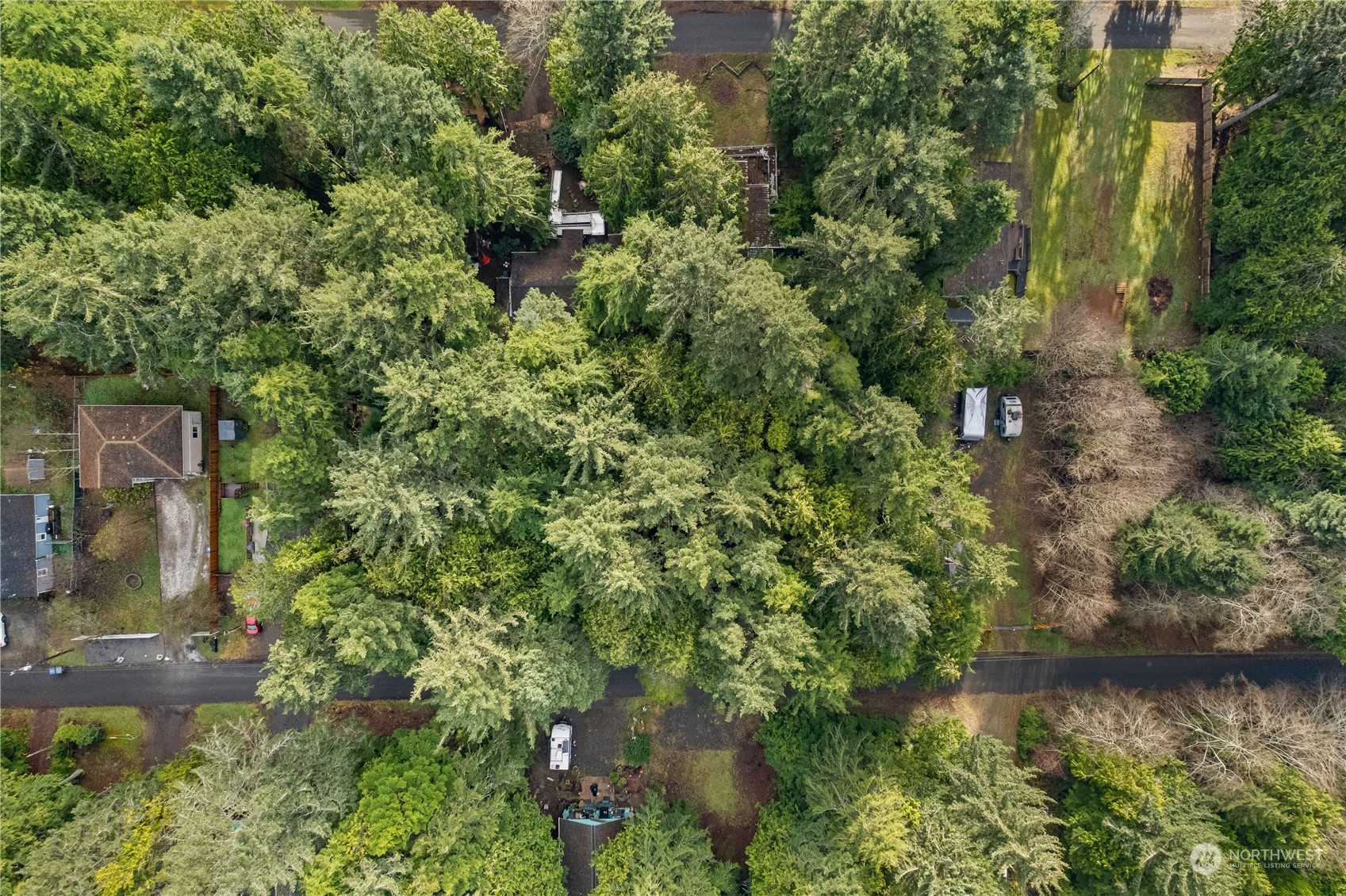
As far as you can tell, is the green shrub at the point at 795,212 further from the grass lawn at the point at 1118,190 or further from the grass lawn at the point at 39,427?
the grass lawn at the point at 39,427

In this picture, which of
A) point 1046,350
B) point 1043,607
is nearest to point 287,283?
point 1046,350

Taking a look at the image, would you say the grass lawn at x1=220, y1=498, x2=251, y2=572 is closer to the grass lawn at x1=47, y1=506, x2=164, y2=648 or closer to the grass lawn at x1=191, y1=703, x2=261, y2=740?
the grass lawn at x1=47, y1=506, x2=164, y2=648

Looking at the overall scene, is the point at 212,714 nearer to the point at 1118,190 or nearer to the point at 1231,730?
the point at 1231,730

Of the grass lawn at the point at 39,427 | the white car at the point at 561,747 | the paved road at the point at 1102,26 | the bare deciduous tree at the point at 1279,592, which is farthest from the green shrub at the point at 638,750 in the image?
the paved road at the point at 1102,26

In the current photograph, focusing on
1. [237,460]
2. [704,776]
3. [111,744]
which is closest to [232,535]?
[237,460]

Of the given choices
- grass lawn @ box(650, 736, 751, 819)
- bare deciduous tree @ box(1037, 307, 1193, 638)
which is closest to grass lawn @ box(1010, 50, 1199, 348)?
bare deciduous tree @ box(1037, 307, 1193, 638)
